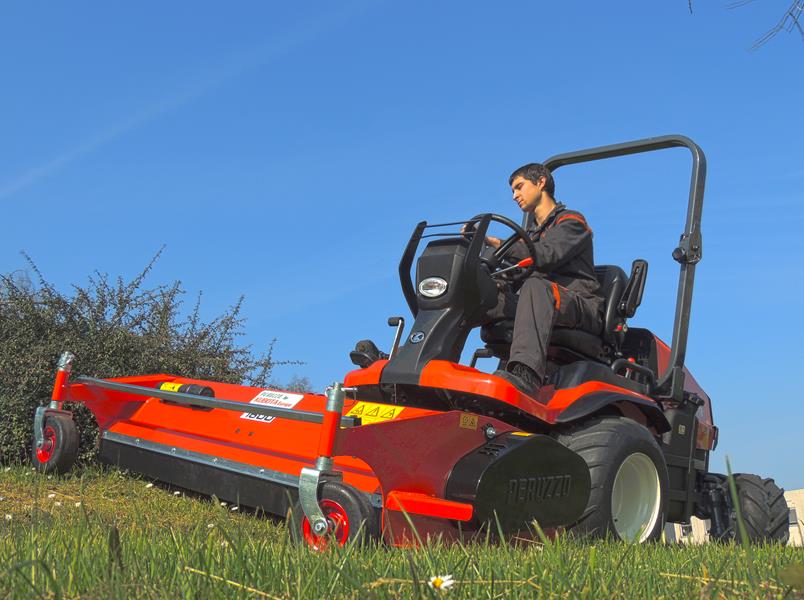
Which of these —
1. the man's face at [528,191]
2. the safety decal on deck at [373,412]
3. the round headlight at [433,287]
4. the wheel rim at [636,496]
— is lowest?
the wheel rim at [636,496]

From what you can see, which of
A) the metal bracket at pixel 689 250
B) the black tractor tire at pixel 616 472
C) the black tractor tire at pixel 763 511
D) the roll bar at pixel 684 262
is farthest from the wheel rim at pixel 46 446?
the black tractor tire at pixel 763 511

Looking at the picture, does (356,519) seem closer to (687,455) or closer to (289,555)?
(289,555)

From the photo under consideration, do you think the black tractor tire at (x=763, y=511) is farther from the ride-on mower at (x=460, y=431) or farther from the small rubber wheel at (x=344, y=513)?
the small rubber wheel at (x=344, y=513)

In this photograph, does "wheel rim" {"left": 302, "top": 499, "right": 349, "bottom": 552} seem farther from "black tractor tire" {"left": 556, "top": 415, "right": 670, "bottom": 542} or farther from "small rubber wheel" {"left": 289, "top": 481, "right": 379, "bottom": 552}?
"black tractor tire" {"left": 556, "top": 415, "right": 670, "bottom": 542}

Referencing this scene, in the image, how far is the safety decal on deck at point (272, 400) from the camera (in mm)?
5645

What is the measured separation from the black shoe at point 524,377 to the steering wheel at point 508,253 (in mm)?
647

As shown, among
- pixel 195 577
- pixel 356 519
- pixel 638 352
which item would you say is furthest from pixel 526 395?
pixel 195 577

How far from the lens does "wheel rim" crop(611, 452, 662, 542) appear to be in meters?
5.18

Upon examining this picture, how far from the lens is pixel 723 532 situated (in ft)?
21.2

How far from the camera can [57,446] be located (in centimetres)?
638

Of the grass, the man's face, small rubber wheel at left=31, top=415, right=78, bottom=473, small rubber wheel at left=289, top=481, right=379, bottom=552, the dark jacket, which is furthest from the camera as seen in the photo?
small rubber wheel at left=31, top=415, right=78, bottom=473

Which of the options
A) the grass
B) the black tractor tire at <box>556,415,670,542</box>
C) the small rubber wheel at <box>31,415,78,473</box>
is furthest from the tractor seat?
the small rubber wheel at <box>31,415,78,473</box>

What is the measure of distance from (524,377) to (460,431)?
2.29 feet

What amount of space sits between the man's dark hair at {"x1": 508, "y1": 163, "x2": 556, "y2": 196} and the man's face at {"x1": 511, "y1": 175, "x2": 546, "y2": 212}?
2 centimetres
